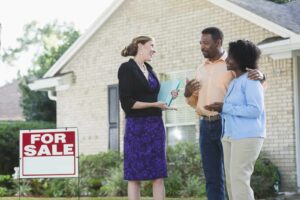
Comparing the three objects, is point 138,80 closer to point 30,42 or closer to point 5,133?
point 5,133

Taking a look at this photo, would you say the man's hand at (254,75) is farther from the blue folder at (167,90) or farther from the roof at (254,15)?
the roof at (254,15)

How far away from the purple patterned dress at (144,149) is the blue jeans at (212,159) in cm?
48

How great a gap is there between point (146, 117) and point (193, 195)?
5.54 m

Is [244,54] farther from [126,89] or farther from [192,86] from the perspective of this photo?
[126,89]

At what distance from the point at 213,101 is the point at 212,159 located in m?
0.51

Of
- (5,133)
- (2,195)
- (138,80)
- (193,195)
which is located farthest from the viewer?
(5,133)

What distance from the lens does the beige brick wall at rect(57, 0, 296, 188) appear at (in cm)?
1155

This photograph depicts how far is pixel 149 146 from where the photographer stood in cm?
588

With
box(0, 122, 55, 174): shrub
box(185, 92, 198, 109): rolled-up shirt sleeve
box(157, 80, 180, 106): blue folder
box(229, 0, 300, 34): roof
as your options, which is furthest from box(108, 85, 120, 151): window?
box(185, 92, 198, 109): rolled-up shirt sleeve

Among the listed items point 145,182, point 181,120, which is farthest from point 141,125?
point 181,120

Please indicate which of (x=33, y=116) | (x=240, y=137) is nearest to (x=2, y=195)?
(x=240, y=137)

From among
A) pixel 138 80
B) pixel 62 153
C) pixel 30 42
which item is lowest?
pixel 62 153

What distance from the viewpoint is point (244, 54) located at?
5.15 metres

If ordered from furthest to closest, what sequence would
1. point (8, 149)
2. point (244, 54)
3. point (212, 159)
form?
point (8, 149), point (212, 159), point (244, 54)
